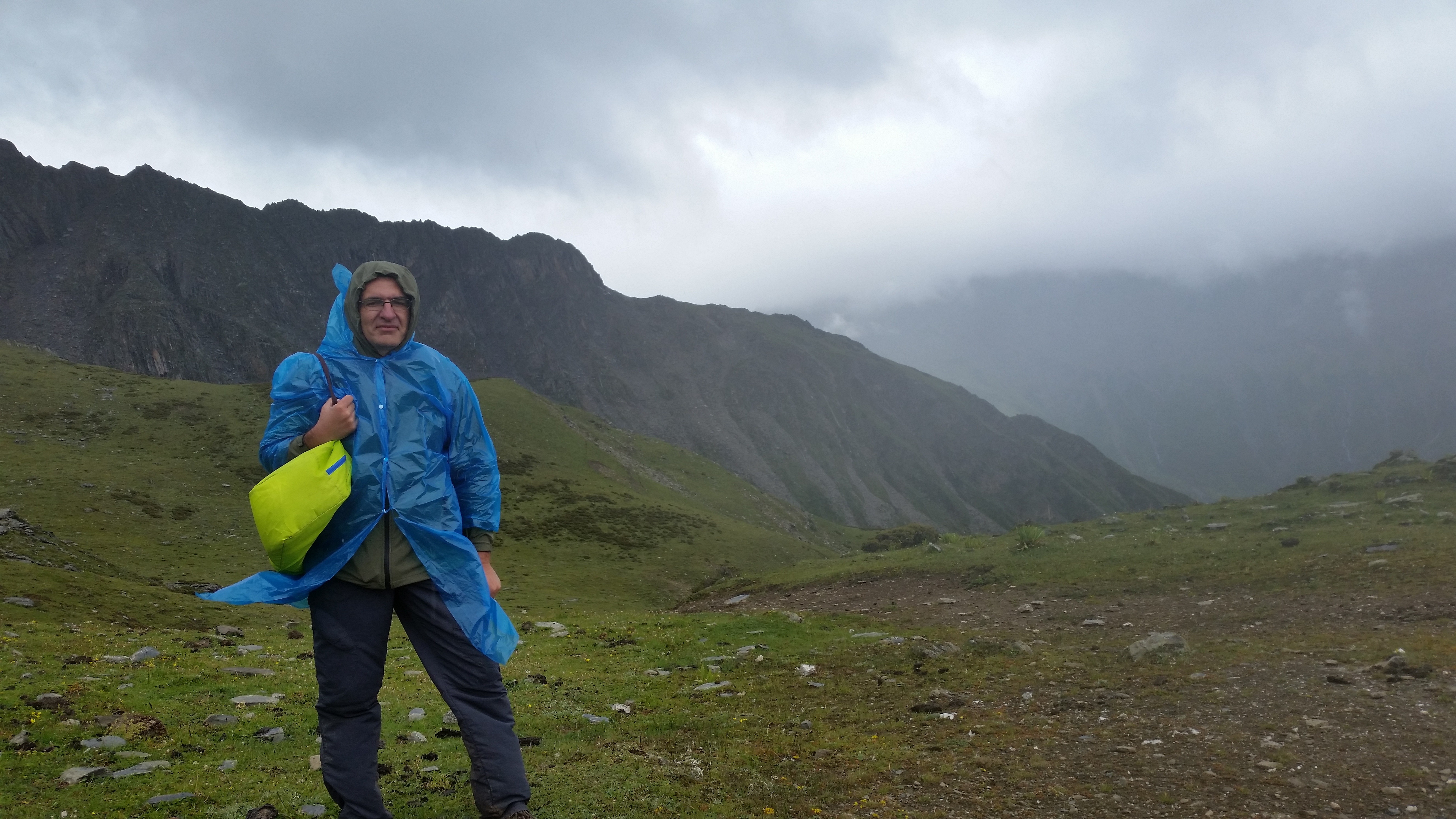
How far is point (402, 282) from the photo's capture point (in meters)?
6.57

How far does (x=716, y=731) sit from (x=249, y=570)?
130 ft

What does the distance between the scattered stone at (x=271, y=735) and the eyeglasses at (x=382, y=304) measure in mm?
6532

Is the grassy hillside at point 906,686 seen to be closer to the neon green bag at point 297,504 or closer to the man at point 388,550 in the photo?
the man at point 388,550

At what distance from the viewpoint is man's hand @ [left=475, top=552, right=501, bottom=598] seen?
6.39 m

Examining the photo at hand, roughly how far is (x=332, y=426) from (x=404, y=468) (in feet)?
2.07

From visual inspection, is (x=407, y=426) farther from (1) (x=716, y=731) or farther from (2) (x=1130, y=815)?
(2) (x=1130, y=815)

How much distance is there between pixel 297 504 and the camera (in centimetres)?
547

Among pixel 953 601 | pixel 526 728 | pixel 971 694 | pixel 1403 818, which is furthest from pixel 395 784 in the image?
pixel 953 601

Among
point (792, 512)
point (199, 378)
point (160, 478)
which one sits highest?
point (199, 378)

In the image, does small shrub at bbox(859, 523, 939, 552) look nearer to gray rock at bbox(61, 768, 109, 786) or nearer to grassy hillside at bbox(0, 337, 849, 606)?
grassy hillside at bbox(0, 337, 849, 606)

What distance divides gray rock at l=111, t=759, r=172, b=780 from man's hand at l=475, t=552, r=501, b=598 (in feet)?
15.5

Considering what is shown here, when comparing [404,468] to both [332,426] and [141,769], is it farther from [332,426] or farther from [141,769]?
[141,769]

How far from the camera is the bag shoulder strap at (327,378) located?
6.07 metres

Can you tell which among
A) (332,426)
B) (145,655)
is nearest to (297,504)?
(332,426)
